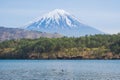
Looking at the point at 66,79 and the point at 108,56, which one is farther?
the point at 108,56

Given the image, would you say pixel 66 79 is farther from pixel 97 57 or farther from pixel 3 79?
pixel 97 57

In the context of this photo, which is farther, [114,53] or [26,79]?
[114,53]

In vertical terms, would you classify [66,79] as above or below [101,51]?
below

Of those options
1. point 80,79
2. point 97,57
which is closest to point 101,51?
point 97,57

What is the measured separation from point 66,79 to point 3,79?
1099 centimetres

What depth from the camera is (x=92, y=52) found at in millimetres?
199000

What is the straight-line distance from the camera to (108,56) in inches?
7603

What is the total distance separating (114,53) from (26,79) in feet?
429

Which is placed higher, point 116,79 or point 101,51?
point 101,51

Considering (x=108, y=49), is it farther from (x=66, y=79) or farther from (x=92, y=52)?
(x=66, y=79)

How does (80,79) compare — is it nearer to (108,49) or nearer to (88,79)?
(88,79)

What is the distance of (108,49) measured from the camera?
19750cm

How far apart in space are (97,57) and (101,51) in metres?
4.05

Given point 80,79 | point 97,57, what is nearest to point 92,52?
point 97,57
